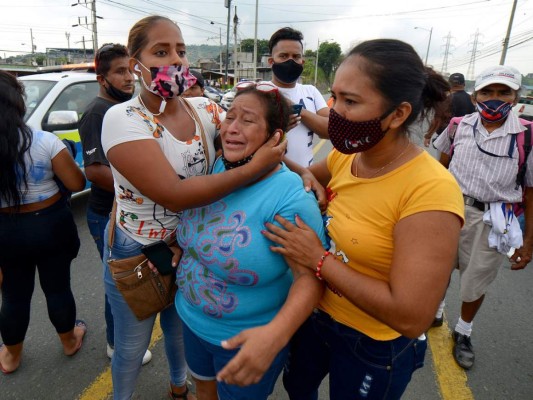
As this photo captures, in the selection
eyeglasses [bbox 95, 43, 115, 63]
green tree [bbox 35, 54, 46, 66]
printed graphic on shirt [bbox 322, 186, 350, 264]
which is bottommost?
printed graphic on shirt [bbox 322, 186, 350, 264]

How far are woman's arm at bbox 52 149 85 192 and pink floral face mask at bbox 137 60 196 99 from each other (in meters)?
0.97

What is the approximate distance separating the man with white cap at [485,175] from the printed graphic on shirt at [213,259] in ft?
6.60

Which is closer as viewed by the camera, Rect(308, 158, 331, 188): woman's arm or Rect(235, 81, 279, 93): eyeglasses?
Rect(235, 81, 279, 93): eyeglasses

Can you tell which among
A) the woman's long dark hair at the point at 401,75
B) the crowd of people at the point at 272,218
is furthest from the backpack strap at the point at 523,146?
the woman's long dark hair at the point at 401,75

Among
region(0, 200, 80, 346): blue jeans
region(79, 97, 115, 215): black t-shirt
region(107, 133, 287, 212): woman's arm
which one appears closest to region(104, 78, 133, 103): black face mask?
region(79, 97, 115, 215): black t-shirt

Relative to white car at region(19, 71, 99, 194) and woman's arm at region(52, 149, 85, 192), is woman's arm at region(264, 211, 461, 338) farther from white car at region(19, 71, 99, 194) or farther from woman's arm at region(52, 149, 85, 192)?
white car at region(19, 71, 99, 194)

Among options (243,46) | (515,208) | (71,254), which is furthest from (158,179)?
(243,46)

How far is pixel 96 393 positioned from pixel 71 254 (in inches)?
36.8

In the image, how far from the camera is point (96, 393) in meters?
2.33

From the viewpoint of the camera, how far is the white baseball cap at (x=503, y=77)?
242cm

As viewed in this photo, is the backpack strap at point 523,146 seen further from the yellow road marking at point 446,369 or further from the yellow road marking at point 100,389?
the yellow road marking at point 100,389

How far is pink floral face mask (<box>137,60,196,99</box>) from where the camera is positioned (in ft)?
5.20

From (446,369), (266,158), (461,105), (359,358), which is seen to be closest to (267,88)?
(266,158)

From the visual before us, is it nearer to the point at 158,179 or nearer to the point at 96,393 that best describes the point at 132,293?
the point at 158,179
